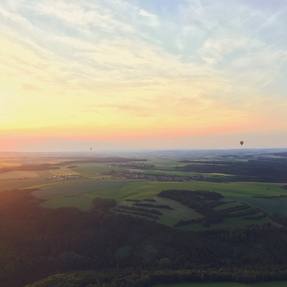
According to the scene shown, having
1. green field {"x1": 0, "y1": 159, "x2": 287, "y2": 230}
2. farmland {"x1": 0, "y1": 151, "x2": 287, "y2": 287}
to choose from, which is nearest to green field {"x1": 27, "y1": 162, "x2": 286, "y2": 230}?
green field {"x1": 0, "y1": 159, "x2": 287, "y2": 230}

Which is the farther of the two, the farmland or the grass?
the grass

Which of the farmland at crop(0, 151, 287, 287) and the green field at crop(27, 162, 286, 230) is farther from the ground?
the green field at crop(27, 162, 286, 230)

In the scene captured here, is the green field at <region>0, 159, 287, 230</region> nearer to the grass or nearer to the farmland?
the grass

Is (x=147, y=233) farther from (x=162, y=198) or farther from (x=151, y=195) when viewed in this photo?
(x=151, y=195)

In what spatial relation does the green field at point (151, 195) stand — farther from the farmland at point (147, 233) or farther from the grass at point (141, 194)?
the farmland at point (147, 233)

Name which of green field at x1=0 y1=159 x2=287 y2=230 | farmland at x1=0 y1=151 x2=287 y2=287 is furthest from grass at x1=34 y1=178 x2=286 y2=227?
farmland at x1=0 y1=151 x2=287 y2=287

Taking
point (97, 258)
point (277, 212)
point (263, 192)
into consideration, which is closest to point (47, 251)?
point (97, 258)

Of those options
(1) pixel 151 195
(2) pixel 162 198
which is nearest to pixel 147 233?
(2) pixel 162 198

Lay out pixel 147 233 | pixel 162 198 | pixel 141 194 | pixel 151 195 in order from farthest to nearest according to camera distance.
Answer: pixel 141 194 < pixel 151 195 < pixel 162 198 < pixel 147 233

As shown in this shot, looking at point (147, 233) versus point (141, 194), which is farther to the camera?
point (141, 194)

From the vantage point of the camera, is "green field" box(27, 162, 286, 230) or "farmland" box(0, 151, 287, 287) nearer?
"farmland" box(0, 151, 287, 287)

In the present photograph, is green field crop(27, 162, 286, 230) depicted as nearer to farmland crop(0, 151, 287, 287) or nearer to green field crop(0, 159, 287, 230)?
green field crop(0, 159, 287, 230)
